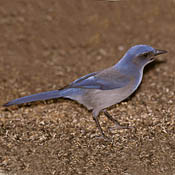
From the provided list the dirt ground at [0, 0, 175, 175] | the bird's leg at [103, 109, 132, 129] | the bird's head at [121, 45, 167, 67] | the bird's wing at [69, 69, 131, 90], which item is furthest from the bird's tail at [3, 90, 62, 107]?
the bird's head at [121, 45, 167, 67]

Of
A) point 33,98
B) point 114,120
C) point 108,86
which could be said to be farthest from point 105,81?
point 33,98

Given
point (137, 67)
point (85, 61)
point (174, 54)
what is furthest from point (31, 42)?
point (137, 67)

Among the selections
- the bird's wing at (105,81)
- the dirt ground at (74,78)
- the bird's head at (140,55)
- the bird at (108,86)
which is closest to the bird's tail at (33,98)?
the bird at (108,86)

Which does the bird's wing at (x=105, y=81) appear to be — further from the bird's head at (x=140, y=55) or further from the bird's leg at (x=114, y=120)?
the bird's leg at (x=114, y=120)

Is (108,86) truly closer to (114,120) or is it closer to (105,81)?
(105,81)

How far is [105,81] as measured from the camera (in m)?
4.12

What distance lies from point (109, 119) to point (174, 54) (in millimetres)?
2478

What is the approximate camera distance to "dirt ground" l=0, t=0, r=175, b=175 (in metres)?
3.88

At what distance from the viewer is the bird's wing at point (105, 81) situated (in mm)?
4082

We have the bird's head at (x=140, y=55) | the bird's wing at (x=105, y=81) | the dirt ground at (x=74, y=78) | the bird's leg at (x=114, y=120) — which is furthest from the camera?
the bird's leg at (x=114, y=120)

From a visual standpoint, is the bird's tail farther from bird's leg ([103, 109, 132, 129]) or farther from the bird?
bird's leg ([103, 109, 132, 129])

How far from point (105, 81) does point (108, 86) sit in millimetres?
80

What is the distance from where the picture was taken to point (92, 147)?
162 inches

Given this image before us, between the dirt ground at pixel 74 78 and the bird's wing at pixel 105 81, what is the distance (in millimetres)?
690
